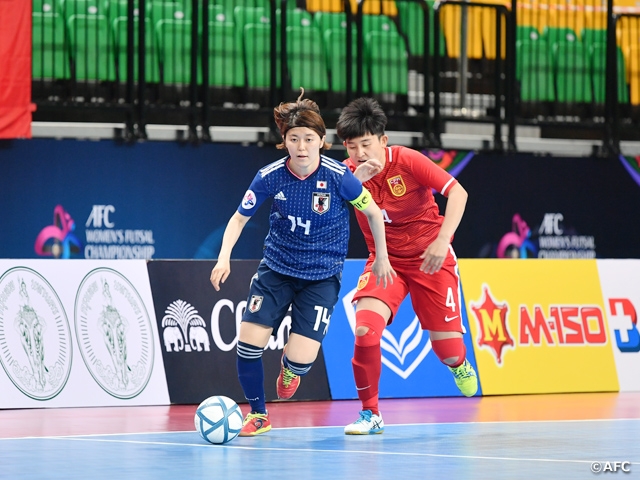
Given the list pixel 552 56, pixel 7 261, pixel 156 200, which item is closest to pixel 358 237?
pixel 156 200

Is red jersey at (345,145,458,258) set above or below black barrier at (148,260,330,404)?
above

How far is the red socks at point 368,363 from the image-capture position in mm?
7652

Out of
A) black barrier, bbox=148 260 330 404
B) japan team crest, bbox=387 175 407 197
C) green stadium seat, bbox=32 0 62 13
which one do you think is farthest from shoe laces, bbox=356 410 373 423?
green stadium seat, bbox=32 0 62 13

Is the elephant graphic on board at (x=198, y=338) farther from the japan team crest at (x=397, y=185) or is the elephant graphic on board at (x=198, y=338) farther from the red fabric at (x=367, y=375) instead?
the japan team crest at (x=397, y=185)

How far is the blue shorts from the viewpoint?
24.5 feet

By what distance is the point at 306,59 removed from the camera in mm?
14086

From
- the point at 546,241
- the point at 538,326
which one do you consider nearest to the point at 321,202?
the point at 538,326

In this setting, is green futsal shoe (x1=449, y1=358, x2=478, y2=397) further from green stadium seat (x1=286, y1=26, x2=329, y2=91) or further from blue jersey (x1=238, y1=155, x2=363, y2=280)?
green stadium seat (x1=286, y1=26, x2=329, y2=91)

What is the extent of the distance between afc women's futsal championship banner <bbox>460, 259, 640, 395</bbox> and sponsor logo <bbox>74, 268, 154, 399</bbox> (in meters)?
3.23

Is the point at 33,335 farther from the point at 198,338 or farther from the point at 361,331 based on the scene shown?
the point at 361,331

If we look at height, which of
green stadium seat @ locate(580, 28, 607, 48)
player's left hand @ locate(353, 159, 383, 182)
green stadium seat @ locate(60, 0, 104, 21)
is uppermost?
green stadium seat @ locate(60, 0, 104, 21)

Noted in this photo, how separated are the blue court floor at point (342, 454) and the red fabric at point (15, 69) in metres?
5.83

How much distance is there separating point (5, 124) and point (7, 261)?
3.27 meters

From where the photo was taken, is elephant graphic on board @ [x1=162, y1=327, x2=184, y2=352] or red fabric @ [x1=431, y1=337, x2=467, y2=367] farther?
elephant graphic on board @ [x1=162, y1=327, x2=184, y2=352]
